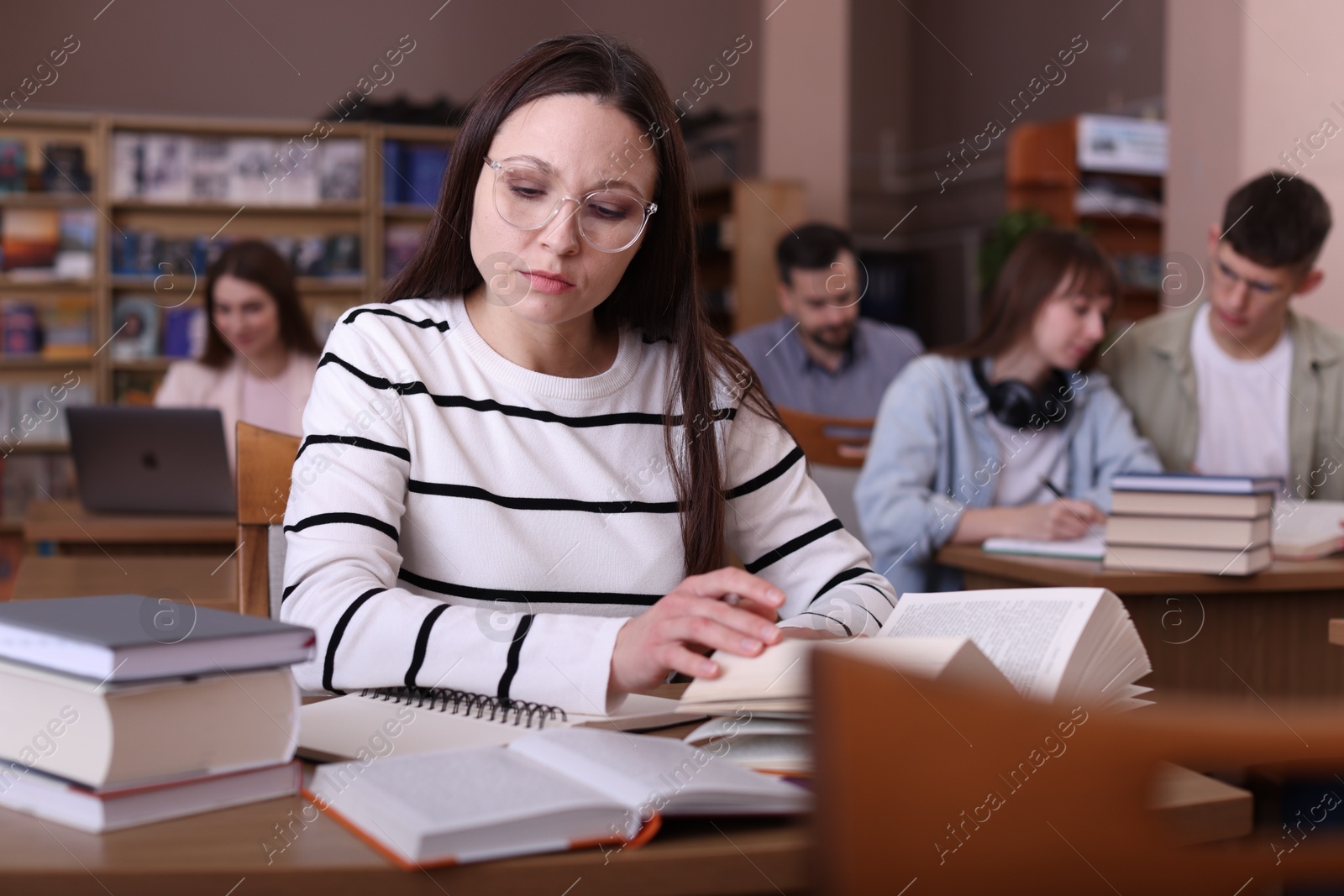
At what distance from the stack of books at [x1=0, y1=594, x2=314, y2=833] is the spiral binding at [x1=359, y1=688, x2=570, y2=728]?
0.70ft

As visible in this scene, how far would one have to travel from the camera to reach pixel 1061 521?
2.41 metres

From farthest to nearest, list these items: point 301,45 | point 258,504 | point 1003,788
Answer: point 301,45 < point 258,504 < point 1003,788

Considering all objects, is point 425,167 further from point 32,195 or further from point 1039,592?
point 1039,592

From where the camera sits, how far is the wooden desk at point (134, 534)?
2.74 metres

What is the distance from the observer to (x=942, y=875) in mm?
497

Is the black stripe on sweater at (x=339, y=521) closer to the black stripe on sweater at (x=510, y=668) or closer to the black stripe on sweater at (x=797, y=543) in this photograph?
the black stripe on sweater at (x=510, y=668)

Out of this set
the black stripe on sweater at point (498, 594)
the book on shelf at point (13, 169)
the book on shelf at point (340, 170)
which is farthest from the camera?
the book on shelf at point (340, 170)

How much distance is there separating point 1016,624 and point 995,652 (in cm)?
5

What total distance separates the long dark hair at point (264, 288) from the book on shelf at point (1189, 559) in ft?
8.52

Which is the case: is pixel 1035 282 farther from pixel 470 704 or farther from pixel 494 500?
pixel 470 704

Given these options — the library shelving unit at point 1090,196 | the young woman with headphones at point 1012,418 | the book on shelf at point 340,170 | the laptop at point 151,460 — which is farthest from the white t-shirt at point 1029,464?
the book on shelf at point 340,170

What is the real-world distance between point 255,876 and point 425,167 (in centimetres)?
590

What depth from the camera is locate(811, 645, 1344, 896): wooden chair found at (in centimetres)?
49

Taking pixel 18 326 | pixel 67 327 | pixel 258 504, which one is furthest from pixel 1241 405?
pixel 18 326
